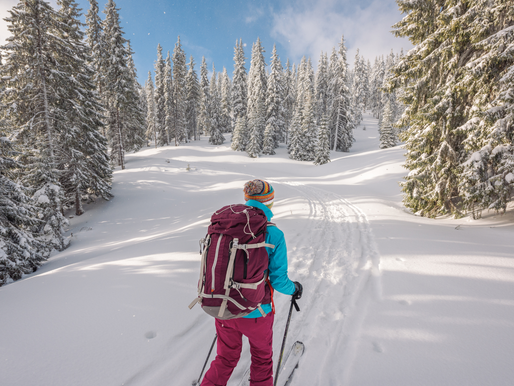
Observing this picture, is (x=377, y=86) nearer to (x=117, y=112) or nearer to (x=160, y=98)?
(x=160, y=98)

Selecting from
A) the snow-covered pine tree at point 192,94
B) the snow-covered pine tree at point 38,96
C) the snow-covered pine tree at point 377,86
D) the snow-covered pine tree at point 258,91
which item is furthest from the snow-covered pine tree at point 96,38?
the snow-covered pine tree at point 377,86

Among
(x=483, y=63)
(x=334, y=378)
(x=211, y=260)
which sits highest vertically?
(x=483, y=63)

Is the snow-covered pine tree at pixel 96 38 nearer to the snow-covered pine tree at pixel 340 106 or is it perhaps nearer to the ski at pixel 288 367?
the ski at pixel 288 367

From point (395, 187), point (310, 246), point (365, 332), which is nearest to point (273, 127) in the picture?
point (395, 187)

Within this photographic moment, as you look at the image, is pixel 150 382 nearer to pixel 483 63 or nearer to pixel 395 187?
pixel 483 63

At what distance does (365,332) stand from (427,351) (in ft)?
2.36

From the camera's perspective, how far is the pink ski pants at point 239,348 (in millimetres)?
2168

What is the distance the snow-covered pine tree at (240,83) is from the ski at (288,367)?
143 ft

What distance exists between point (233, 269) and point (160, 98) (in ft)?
153

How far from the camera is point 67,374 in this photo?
254 centimetres

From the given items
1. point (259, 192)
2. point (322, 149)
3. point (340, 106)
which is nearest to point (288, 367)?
point (259, 192)

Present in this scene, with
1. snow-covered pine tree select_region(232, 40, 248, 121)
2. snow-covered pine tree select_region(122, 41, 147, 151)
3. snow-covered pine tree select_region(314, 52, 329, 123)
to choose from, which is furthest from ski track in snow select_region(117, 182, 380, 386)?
snow-covered pine tree select_region(314, 52, 329, 123)

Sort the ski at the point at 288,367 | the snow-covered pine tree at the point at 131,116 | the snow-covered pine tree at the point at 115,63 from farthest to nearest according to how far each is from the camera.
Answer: the snow-covered pine tree at the point at 131,116 < the snow-covered pine tree at the point at 115,63 < the ski at the point at 288,367

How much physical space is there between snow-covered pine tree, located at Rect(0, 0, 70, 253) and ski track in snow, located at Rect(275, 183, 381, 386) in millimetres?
11708
